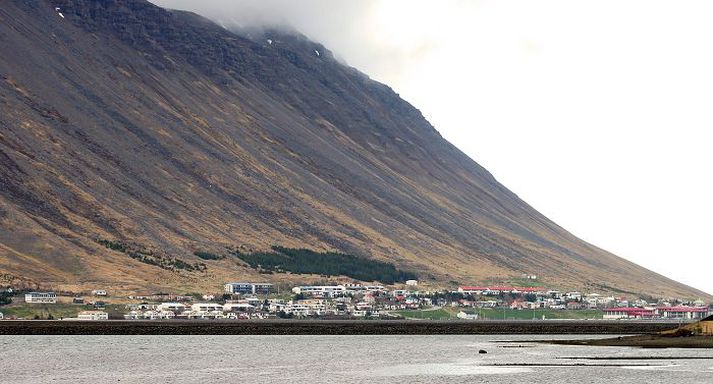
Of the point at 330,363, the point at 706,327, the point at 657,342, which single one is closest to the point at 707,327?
the point at 706,327

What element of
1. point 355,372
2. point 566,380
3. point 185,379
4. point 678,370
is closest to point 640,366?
point 678,370

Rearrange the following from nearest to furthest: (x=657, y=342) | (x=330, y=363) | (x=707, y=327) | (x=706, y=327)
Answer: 1. (x=330, y=363)
2. (x=657, y=342)
3. (x=707, y=327)
4. (x=706, y=327)

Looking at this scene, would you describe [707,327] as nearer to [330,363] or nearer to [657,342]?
[657,342]

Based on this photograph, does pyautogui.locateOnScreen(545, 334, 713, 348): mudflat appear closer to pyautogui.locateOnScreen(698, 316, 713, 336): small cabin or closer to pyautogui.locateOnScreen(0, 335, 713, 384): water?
pyautogui.locateOnScreen(698, 316, 713, 336): small cabin

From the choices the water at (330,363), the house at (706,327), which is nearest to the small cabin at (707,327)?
the house at (706,327)

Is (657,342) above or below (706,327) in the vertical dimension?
below

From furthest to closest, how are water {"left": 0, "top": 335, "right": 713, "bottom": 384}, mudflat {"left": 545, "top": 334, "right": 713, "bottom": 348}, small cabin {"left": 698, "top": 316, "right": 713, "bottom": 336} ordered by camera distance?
small cabin {"left": 698, "top": 316, "right": 713, "bottom": 336} < mudflat {"left": 545, "top": 334, "right": 713, "bottom": 348} < water {"left": 0, "top": 335, "right": 713, "bottom": 384}

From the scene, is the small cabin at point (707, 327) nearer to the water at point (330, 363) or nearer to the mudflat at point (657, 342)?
the mudflat at point (657, 342)

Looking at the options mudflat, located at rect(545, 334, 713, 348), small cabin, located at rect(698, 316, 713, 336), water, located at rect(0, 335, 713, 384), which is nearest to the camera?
water, located at rect(0, 335, 713, 384)

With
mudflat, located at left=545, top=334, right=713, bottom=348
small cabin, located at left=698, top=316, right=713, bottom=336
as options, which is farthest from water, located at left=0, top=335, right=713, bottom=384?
small cabin, located at left=698, top=316, right=713, bottom=336
